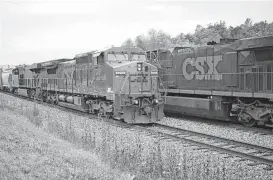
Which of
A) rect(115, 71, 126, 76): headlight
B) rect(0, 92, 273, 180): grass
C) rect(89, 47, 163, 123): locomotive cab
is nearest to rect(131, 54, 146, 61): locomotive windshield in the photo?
rect(89, 47, 163, 123): locomotive cab

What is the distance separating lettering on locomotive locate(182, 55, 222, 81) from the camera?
43.2 feet

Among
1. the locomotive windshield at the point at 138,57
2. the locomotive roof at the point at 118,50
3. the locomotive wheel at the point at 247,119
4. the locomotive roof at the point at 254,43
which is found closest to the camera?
the locomotive roof at the point at 254,43

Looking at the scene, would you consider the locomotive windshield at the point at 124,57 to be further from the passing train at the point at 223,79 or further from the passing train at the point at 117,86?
the passing train at the point at 223,79

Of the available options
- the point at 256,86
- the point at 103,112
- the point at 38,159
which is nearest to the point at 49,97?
the point at 103,112

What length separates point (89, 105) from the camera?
15141 millimetres

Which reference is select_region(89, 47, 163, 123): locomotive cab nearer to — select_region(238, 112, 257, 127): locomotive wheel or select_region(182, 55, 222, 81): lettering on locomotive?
select_region(182, 55, 222, 81): lettering on locomotive

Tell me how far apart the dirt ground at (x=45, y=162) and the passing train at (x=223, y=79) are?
6.52 meters

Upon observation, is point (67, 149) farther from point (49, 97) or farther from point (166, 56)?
point (49, 97)

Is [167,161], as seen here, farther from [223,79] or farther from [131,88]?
[223,79]

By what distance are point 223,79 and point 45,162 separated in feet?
28.5

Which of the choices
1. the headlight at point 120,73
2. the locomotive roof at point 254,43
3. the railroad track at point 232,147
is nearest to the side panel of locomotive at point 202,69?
the locomotive roof at point 254,43

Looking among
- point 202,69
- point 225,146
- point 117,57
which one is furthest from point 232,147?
point 117,57

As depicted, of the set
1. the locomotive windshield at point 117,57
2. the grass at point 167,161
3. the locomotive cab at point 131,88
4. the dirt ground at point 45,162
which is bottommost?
the grass at point 167,161

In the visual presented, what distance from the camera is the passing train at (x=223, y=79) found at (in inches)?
435
